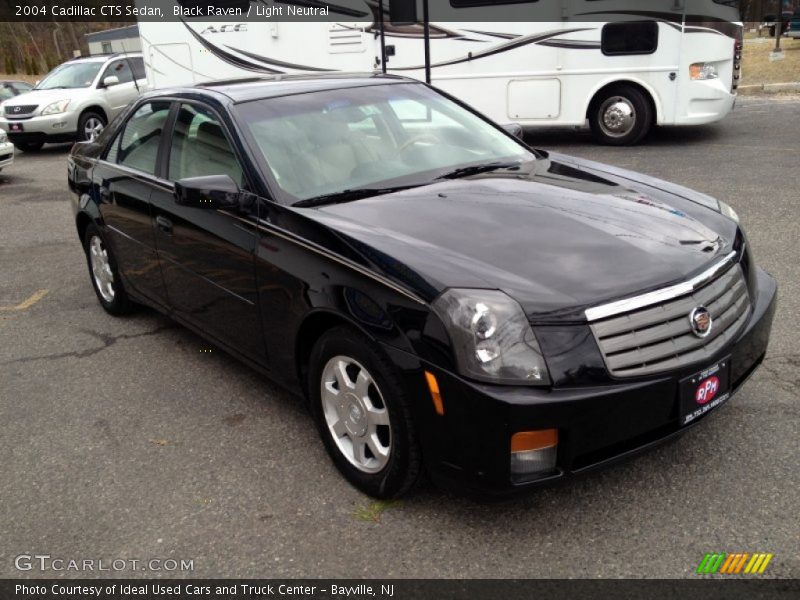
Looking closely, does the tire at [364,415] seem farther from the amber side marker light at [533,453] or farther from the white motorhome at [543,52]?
the white motorhome at [543,52]

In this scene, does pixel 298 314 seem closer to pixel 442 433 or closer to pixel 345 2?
pixel 442 433

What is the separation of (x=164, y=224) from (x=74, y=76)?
13257 millimetres

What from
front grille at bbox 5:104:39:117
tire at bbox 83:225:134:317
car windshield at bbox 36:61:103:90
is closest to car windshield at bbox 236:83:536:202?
tire at bbox 83:225:134:317

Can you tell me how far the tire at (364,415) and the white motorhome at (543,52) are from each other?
7847 millimetres

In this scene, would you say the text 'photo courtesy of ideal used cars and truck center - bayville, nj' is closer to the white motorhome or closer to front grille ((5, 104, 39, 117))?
the white motorhome

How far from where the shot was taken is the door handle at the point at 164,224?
4258mm

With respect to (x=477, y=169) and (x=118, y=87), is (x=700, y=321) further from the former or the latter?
(x=118, y=87)

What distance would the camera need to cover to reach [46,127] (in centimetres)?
1494

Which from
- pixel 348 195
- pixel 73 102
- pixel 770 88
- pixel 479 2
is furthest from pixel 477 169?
pixel 770 88

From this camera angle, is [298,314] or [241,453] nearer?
[298,314]

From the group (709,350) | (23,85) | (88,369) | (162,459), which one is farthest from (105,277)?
(23,85)

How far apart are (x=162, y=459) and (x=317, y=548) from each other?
108 cm

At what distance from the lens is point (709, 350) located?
9.25 ft
